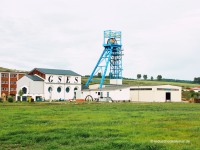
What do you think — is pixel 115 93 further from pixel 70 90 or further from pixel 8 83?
pixel 8 83

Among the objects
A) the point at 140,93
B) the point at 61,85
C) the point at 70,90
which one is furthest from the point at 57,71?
the point at 140,93

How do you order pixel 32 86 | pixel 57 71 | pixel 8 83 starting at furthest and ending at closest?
pixel 8 83
pixel 57 71
pixel 32 86

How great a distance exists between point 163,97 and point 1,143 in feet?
264

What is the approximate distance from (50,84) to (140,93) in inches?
921

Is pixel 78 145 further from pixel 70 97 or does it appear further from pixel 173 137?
pixel 70 97

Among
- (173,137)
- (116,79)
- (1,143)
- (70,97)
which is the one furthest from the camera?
(116,79)

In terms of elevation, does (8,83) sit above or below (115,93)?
above

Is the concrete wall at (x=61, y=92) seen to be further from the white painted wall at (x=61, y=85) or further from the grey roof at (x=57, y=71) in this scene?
the grey roof at (x=57, y=71)

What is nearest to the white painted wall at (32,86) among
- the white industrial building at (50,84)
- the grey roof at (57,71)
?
the white industrial building at (50,84)

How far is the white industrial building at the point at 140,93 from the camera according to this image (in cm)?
9338

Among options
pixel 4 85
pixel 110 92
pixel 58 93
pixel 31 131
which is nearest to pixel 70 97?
pixel 58 93

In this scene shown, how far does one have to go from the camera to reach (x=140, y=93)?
96250 millimetres

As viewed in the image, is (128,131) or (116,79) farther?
(116,79)

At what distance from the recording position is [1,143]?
57.2 feet
